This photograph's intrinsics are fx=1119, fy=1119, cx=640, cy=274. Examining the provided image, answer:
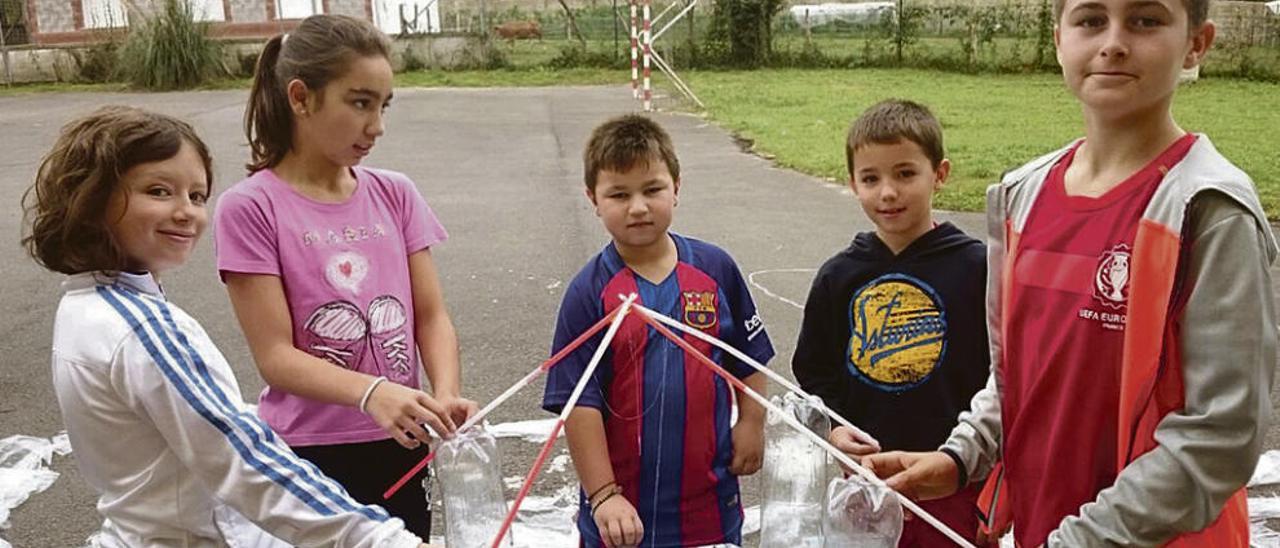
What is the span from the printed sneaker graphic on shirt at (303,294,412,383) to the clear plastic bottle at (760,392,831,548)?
0.92m

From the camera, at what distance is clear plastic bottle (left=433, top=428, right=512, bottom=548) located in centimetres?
223

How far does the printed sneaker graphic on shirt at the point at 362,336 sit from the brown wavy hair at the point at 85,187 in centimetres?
58

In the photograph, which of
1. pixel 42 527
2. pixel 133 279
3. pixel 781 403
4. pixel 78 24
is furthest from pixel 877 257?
pixel 78 24

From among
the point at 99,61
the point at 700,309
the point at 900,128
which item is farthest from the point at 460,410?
the point at 99,61

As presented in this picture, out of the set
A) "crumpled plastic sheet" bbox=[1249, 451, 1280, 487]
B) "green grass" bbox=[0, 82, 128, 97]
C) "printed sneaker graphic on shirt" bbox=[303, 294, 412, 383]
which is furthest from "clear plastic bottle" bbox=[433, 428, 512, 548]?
"green grass" bbox=[0, 82, 128, 97]

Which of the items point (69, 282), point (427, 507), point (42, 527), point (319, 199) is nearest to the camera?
point (69, 282)

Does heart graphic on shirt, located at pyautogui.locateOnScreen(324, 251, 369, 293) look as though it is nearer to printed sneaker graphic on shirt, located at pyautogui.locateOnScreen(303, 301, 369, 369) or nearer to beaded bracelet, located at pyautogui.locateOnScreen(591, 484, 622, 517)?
printed sneaker graphic on shirt, located at pyautogui.locateOnScreen(303, 301, 369, 369)

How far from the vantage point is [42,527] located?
4004mm

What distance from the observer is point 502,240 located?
8.48 m

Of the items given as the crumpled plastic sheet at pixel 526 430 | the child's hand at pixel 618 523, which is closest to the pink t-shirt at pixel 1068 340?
the child's hand at pixel 618 523

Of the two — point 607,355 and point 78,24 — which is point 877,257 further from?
point 78,24

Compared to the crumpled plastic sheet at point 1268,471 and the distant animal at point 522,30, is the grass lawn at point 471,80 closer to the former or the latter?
the distant animal at point 522,30

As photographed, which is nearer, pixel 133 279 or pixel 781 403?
pixel 133 279

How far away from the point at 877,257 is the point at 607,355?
72 cm
